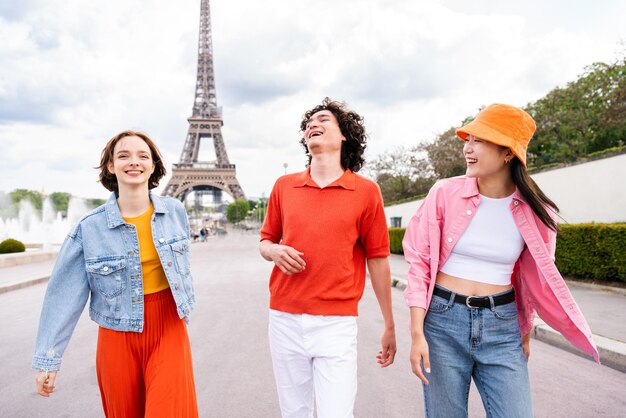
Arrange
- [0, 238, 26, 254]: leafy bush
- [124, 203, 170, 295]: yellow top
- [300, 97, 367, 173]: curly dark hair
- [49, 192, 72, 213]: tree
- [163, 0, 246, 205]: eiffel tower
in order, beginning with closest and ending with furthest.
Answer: [124, 203, 170, 295]: yellow top → [300, 97, 367, 173]: curly dark hair → [0, 238, 26, 254]: leafy bush → [163, 0, 246, 205]: eiffel tower → [49, 192, 72, 213]: tree

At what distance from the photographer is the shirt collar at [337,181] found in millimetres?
2355

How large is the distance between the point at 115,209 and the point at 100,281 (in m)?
0.37

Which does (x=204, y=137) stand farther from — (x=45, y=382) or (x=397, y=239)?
(x=45, y=382)

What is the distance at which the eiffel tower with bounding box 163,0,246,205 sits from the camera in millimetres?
61938

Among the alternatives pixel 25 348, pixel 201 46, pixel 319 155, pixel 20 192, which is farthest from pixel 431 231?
pixel 20 192

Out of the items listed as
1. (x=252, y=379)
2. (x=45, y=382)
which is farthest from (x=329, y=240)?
(x=252, y=379)

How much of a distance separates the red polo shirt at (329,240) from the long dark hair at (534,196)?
27.4 inches

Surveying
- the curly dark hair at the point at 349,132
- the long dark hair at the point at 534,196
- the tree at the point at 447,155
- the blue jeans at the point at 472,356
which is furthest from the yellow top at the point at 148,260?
the tree at the point at 447,155

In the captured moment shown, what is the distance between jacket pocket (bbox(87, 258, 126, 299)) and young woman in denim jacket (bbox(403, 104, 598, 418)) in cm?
139

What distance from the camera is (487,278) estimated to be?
2.05m

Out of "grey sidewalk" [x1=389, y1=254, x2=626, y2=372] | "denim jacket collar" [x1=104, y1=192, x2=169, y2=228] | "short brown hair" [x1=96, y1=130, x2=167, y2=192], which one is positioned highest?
"short brown hair" [x1=96, y1=130, x2=167, y2=192]

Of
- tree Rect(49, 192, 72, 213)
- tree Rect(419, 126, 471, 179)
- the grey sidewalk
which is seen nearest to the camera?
the grey sidewalk

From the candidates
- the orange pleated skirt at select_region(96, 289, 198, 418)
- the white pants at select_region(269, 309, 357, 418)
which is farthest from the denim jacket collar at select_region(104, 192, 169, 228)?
the white pants at select_region(269, 309, 357, 418)

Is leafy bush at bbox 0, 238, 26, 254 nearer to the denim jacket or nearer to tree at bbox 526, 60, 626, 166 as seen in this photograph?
the denim jacket
